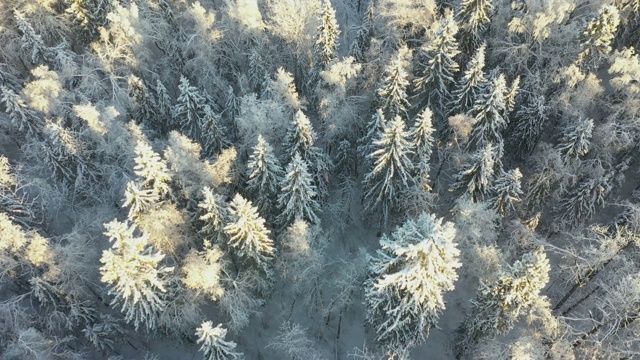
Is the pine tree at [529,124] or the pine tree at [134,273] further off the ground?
the pine tree at [529,124]

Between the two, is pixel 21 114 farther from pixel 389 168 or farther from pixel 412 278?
pixel 412 278

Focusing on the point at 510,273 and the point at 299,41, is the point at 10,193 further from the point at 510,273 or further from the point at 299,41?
the point at 510,273

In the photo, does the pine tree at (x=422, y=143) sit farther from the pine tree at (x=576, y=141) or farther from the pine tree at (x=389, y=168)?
the pine tree at (x=576, y=141)

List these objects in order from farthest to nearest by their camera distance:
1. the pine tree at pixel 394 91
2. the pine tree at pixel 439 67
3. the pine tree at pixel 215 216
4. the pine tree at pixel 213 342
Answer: the pine tree at pixel 439 67 → the pine tree at pixel 394 91 → the pine tree at pixel 215 216 → the pine tree at pixel 213 342

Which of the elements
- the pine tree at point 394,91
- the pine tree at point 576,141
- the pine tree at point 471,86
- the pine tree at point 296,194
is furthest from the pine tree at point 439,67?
the pine tree at point 296,194

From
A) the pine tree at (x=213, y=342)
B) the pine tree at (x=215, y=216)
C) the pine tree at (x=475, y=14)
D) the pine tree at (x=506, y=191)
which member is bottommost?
the pine tree at (x=213, y=342)

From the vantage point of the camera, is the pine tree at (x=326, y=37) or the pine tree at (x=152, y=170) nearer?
the pine tree at (x=152, y=170)

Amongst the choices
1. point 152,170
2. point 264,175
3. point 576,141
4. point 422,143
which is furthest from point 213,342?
point 576,141

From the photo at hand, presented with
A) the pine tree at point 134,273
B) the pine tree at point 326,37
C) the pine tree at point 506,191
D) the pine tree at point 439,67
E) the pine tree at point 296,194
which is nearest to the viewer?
the pine tree at point 134,273
